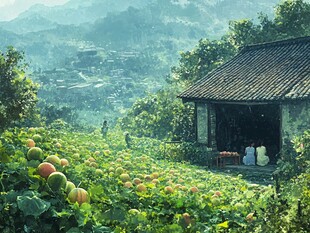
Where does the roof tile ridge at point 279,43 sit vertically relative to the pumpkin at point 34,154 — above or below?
above

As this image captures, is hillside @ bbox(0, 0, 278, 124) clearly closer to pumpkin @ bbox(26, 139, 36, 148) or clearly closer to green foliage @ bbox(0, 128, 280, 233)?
pumpkin @ bbox(26, 139, 36, 148)

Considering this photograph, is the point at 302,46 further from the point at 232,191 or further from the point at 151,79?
the point at 151,79

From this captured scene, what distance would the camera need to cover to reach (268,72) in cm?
1917

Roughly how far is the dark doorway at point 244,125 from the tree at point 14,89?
31.1 feet

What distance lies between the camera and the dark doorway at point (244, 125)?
19.6 m

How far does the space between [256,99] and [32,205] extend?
12.4 metres

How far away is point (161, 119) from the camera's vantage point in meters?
29.9

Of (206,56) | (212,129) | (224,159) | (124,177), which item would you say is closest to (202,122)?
(212,129)

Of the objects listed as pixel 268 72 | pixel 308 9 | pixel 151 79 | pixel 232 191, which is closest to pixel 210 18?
pixel 151 79

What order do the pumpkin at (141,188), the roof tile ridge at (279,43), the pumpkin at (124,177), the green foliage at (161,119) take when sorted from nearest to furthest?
the pumpkin at (141,188), the pumpkin at (124,177), the roof tile ridge at (279,43), the green foliage at (161,119)

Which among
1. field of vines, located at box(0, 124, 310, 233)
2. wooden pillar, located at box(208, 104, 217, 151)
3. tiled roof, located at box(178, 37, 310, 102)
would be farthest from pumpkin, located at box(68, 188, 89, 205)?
wooden pillar, located at box(208, 104, 217, 151)

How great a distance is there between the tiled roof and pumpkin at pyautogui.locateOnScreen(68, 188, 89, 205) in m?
10.9

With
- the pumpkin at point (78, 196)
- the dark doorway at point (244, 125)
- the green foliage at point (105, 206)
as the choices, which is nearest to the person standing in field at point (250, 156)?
the dark doorway at point (244, 125)

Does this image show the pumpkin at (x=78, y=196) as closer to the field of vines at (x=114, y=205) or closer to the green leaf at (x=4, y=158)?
the field of vines at (x=114, y=205)
